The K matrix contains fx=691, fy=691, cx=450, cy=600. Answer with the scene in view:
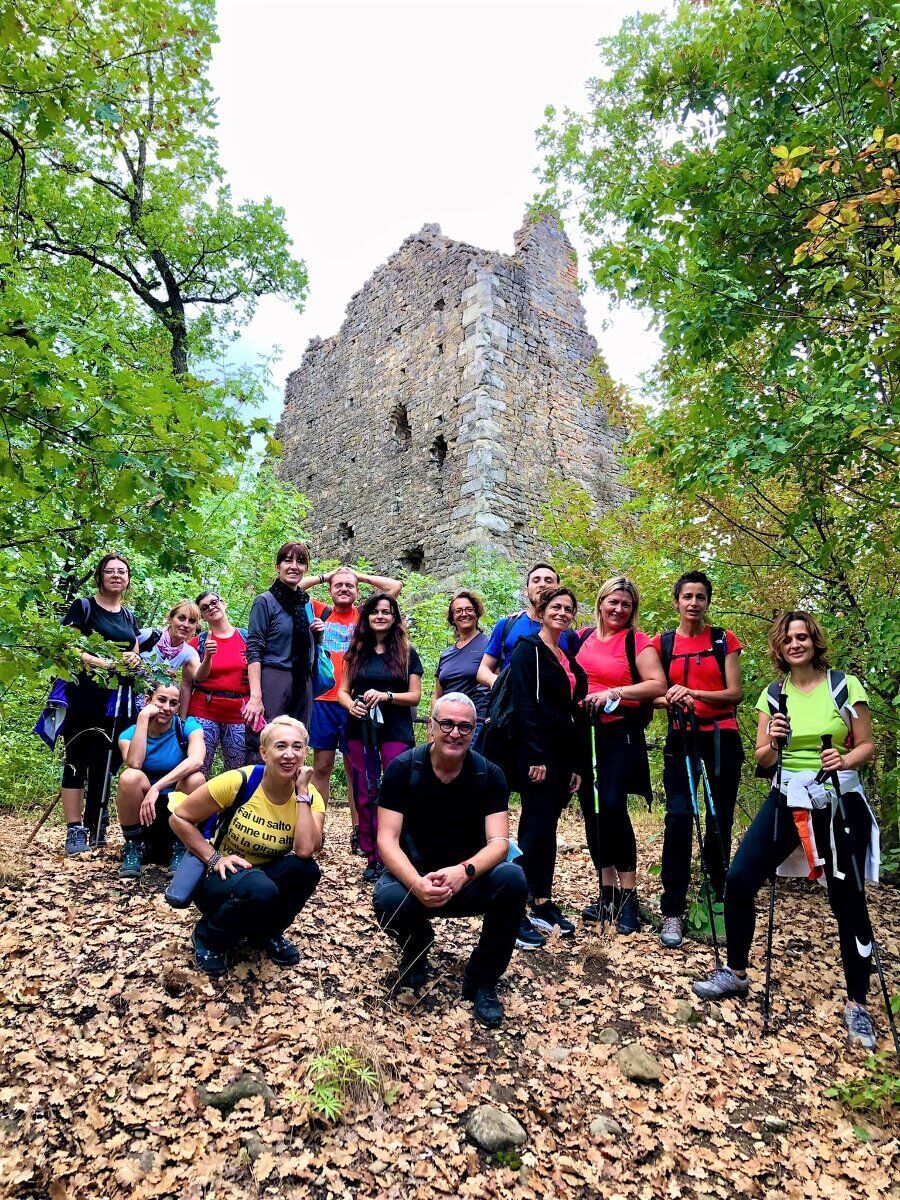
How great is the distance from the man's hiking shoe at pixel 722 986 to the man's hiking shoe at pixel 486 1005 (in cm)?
101

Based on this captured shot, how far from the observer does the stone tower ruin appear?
10.7m

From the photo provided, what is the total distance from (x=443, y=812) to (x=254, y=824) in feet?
2.76

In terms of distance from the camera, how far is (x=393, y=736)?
14.0 feet

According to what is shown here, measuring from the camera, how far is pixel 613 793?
12.3ft

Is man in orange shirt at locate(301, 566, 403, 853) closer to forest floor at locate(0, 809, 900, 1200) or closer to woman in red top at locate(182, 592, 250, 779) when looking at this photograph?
woman in red top at locate(182, 592, 250, 779)

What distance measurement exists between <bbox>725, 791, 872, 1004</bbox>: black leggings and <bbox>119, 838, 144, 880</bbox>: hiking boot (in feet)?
10.4

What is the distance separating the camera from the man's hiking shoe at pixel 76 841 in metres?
4.31

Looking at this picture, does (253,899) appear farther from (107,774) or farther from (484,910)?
(107,774)

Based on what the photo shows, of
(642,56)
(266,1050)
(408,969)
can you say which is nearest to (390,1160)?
(266,1050)

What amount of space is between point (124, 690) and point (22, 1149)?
2667 millimetres

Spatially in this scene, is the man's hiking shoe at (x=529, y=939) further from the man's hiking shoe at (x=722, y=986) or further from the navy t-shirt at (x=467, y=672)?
the navy t-shirt at (x=467, y=672)

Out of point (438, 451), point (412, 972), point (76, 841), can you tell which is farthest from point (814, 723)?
point (438, 451)

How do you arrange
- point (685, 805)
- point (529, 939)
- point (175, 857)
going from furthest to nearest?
point (175, 857), point (685, 805), point (529, 939)

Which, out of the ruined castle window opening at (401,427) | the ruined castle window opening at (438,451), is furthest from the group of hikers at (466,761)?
the ruined castle window opening at (401,427)
